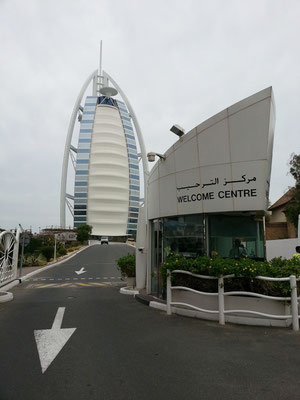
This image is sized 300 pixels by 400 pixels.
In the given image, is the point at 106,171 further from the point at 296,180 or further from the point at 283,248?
the point at 283,248

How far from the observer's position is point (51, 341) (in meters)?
6.10

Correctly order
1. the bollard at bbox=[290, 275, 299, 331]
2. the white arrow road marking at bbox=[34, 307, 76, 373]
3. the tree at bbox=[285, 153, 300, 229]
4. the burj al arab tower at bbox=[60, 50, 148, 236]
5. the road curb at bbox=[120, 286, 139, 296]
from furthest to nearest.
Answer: the burj al arab tower at bbox=[60, 50, 148, 236], the tree at bbox=[285, 153, 300, 229], the road curb at bbox=[120, 286, 139, 296], the bollard at bbox=[290, 275, 299, 331], the white arrow road marking at bbox=[34, 307, 76, 373]

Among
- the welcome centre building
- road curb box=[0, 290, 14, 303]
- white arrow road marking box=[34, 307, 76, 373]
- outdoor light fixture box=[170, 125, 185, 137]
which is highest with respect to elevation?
outdoor light fixture box=[170, 125, 185, 137]

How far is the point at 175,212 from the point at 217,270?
9.09ft

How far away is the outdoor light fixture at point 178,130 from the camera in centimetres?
955

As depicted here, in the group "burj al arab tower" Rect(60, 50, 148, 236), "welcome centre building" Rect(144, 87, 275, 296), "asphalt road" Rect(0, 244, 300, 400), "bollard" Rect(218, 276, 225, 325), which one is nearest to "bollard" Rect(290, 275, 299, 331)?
"asphalt road" Rect(0, 244, 300, 400)

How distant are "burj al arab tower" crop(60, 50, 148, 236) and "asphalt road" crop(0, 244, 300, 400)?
10146 cm

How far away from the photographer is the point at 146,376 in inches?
171

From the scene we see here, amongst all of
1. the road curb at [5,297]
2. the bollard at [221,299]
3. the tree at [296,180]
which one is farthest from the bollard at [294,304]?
the tree at [296,180]

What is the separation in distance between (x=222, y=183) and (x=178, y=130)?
95.2 inches

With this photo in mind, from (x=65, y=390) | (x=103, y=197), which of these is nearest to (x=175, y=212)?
(x=65, y=390)

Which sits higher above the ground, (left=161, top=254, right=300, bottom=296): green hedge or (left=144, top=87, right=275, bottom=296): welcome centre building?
(left=144, top=87, right=275, bottom=296): welcome centre building

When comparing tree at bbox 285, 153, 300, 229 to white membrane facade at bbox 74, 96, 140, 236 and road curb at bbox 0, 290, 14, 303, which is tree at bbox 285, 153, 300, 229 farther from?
white membrane facade at bbox 74, 96, 140, 236

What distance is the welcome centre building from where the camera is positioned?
7.94 meters
